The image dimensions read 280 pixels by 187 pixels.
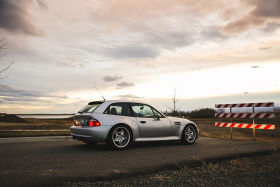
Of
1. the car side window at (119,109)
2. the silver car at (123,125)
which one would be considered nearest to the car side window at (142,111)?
the silver car at (123,125)

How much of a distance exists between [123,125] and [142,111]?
39.8 inches

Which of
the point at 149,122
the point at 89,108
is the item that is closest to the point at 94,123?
the point at 89,108

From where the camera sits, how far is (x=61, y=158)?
6.48m

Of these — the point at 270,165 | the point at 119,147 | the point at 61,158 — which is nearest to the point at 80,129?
the point at 119,147

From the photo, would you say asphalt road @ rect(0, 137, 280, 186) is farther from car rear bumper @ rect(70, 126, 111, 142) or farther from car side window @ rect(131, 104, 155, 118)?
car side window @ rect(131, 104, 155, 118)

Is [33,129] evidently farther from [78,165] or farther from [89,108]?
[78,165]

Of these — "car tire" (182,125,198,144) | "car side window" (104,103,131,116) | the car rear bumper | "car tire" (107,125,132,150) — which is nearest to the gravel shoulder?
"car tire" (107,125,132,150)

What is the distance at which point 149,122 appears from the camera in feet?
29.1

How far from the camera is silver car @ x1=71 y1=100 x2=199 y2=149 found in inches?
315

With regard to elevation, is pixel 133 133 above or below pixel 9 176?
above

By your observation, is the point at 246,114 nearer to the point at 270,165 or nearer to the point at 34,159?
the point at 270,165

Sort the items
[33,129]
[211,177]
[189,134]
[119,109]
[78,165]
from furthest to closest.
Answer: [33,129]
[189,134]
[119,109]
[78,165]
[211,177]

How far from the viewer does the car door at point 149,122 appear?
872cm

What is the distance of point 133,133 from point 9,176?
14.2 feet
